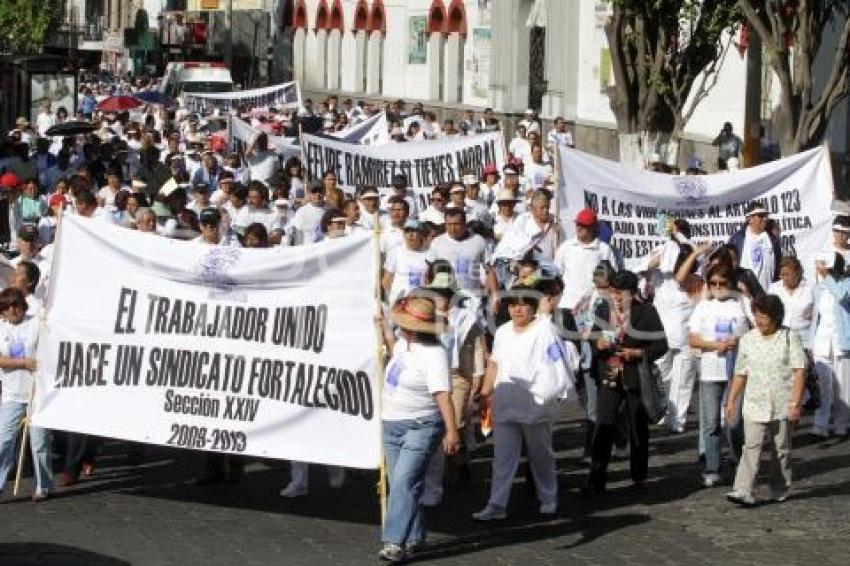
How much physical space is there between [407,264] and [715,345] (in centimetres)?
271

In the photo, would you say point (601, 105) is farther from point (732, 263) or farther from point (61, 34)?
point (61, 34)

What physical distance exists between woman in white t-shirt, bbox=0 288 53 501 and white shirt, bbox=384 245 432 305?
118 inches

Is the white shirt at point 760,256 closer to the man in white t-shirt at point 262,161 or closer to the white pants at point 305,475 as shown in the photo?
the white pants at point 305,475

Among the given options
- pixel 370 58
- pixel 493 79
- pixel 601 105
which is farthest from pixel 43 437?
pixel 370 58

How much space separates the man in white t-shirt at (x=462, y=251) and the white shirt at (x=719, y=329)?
8.48 feet

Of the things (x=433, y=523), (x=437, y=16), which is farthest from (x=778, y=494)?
(x=437, y=16)

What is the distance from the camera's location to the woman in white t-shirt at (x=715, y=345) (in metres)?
14.6

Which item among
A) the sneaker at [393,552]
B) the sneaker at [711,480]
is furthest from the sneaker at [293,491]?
the sneaker at [711,480]

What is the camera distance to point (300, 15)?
238 feet

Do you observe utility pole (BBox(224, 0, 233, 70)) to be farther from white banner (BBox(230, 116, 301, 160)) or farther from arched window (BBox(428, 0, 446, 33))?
white banner (BBox(230, 116, 301, 160))

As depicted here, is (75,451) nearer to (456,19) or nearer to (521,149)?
(521,149)

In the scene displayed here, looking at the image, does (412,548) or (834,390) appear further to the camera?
(834,390)

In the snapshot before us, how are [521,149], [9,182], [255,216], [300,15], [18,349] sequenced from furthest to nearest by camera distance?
[300,15] → [521,149] → [9,182] → [255,216] → [18,349]

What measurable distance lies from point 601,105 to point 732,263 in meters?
29.4
